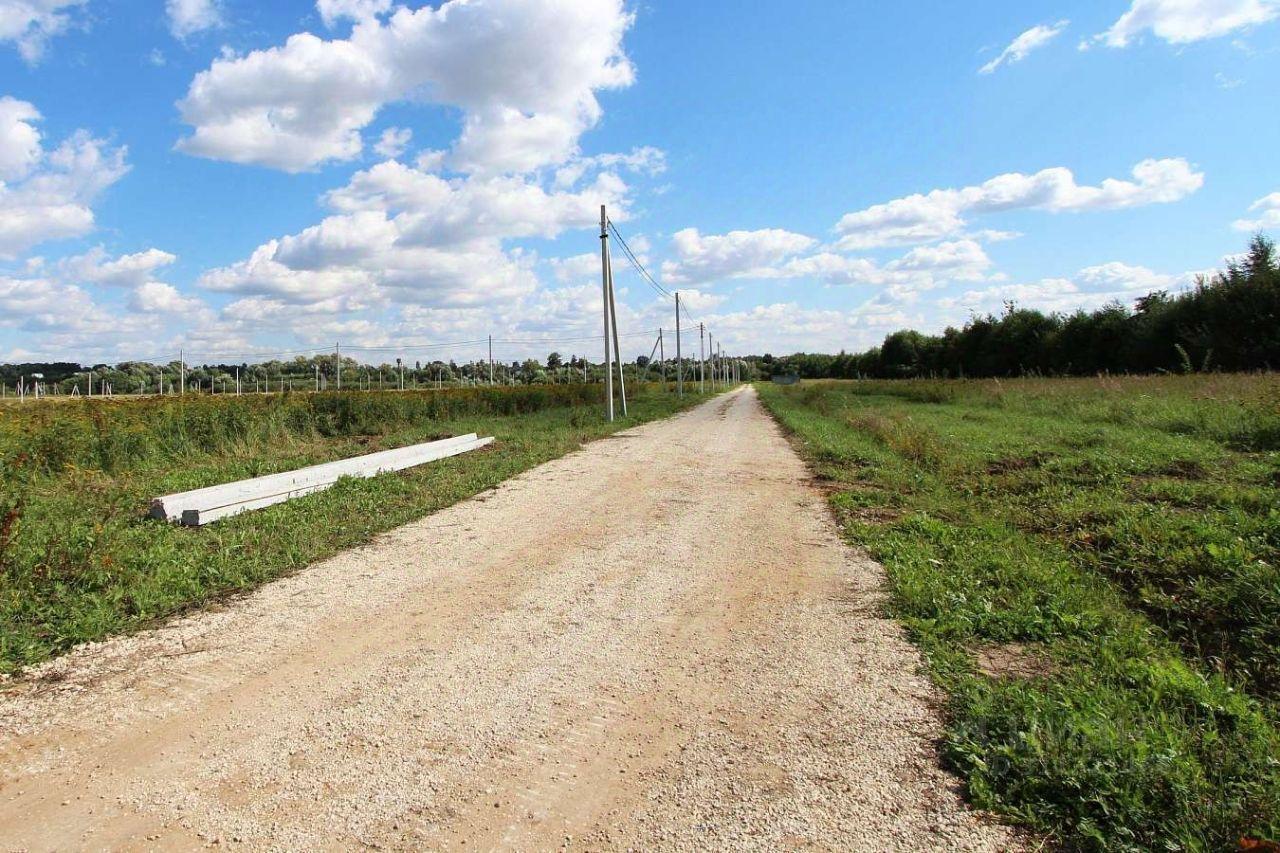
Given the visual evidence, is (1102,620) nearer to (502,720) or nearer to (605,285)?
(502,720)

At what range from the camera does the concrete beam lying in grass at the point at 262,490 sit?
21.6ft

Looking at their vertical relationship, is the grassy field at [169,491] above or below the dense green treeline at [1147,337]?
below

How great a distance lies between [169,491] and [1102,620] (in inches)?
366

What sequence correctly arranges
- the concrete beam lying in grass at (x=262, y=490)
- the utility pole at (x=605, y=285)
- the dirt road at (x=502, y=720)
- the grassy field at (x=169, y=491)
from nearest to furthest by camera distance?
the dirt road at (x=502, y=720) → the grassy field at (x=169, y=491) → the concrete beam lying in grass at (x=262, y=490) → the utility pole at (x=605, y=285)

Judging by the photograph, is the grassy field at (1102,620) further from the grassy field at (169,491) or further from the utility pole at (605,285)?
the utility pole at (605,285)

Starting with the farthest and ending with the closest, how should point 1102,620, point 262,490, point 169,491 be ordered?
point 169,491, point 262,490, point 1102,620

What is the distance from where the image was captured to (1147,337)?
32.3 m

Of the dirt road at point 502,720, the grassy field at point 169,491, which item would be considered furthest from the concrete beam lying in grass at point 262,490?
the dirt road at point 502,720

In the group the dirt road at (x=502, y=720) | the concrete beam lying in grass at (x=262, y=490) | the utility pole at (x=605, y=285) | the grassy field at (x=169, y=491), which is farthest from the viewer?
the utility pole at (x=605, y=285)

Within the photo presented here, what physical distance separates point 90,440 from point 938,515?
1223 cm

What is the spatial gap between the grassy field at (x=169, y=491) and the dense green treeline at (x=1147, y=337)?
19835 mm

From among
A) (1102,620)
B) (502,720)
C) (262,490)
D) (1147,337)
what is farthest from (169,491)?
(1147,337)

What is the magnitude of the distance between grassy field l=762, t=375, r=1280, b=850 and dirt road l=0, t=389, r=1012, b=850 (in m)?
0.30

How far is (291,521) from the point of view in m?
6.74
